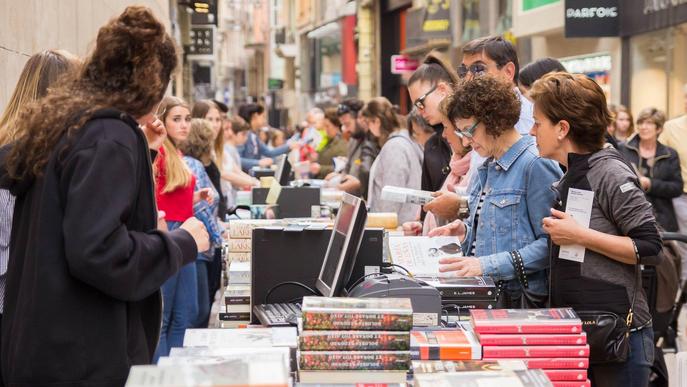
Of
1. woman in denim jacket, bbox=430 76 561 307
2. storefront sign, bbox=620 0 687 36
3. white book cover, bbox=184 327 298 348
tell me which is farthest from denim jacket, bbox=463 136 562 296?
storefront sign, bbox=620 0 687 36

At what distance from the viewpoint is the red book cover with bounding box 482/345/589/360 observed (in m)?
3.70

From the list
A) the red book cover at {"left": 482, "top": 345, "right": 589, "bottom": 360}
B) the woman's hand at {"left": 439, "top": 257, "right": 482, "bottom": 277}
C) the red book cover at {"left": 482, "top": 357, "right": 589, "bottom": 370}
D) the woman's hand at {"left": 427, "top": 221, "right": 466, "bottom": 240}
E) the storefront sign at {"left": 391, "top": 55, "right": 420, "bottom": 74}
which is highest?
the storefront sign at {"left": 391, "top": 55, "right": 420, "bottom": 74}

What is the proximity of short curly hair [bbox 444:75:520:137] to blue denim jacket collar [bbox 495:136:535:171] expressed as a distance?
0.27 ft

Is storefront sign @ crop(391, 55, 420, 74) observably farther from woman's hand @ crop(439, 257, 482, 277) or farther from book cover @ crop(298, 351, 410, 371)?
book cover @ crop(298, 351, 410, 371)

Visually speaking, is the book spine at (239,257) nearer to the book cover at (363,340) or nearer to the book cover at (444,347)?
the book cover at (444,347)

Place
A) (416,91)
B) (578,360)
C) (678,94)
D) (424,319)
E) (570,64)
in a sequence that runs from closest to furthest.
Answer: (578,360), (424,319), (416,91), (678,94), (570,64)

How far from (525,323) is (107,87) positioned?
1.58 m

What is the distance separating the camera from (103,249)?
3174 mm

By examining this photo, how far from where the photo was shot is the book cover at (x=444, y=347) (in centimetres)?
360

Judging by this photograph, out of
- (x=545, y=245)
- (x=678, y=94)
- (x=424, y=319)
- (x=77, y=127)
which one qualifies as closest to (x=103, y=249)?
(x=77, y=127)

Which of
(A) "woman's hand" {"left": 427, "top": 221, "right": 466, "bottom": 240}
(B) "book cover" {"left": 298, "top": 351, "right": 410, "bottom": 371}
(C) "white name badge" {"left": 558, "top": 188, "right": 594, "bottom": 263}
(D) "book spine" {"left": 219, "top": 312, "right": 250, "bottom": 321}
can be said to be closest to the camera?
(B) "book cover" {"left": 298, "top": 351, "right": 410, "bottom": 371}

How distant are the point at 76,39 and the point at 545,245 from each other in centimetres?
678

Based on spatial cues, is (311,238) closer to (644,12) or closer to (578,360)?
(578,360)

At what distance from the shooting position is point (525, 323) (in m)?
3.76
